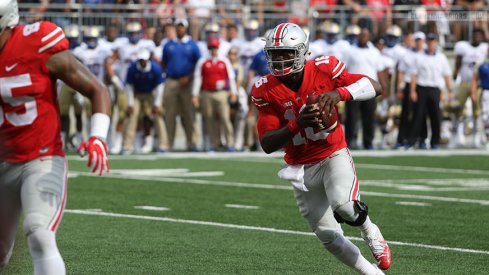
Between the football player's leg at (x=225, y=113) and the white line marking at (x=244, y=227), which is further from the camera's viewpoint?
the football player's leg at (x=225, y=113)

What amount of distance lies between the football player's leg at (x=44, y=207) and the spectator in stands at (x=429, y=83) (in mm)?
14461

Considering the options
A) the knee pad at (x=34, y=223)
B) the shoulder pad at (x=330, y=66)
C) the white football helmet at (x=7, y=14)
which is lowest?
the knee pad at (x=34, y=223)

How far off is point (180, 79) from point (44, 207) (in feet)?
45.6

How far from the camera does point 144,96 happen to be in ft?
64.7

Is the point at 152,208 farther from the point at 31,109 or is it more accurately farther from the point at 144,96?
the point at 144,96

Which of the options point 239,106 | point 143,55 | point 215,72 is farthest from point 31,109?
point 239,106

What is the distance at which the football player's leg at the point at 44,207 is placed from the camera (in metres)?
5.79

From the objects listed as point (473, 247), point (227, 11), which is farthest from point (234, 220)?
point (227, 11)

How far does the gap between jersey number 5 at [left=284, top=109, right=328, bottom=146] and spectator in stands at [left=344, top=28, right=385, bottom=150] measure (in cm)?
1242

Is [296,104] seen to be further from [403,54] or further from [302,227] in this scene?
[403,54]

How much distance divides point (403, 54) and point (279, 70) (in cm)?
1356

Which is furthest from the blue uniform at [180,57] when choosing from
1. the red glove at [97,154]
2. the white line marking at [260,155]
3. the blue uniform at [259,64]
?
the red glove at [97,154]

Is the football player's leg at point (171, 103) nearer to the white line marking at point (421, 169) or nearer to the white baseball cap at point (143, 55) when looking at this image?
the white baseball cap at point (143, 55)

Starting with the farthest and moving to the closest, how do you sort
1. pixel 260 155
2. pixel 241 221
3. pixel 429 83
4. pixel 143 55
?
pixel 429 83
pixel 260 155
pixel 143 55
pixel 241 221
